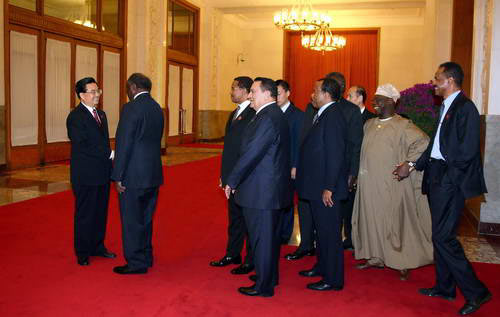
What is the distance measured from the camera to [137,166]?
4035mm

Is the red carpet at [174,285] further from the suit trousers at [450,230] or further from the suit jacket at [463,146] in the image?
the suit jacket at [463,146]

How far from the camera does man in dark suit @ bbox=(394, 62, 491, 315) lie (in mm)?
3420

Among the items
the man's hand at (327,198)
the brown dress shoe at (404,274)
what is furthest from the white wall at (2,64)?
the brown dress shoe at (404,274)

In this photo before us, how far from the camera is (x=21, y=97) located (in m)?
10.1

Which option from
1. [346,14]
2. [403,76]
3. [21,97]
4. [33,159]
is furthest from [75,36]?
[403,76]

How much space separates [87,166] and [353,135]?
2.22 metres

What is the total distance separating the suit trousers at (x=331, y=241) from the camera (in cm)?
381

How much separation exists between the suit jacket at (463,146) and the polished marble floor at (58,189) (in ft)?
5.41

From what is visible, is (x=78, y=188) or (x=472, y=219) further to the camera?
(x=472, y=219)

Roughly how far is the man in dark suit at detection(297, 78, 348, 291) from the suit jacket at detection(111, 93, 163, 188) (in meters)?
1.15

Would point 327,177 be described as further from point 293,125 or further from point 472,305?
point 293,125

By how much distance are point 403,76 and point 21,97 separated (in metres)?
14.7

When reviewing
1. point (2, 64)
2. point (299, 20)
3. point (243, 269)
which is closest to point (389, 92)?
point (243, 269)

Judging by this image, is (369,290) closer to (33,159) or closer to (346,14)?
(33,159)
